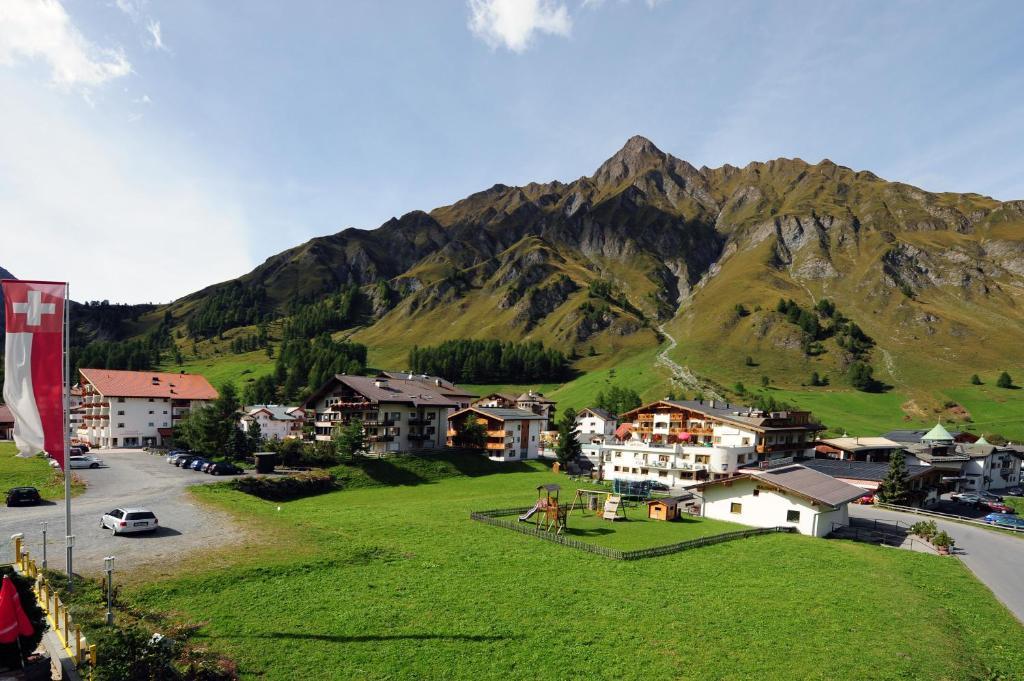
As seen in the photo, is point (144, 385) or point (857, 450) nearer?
point (857, 450)

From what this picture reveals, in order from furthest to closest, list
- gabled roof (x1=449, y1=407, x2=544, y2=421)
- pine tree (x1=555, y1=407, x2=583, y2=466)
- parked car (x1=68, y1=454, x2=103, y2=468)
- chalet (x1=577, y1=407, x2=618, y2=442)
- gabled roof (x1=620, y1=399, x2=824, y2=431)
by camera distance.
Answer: chalet (x1=577, y1=407, x2=618, y2=442) → pine tree (x1=555, y1=407, x2=583, y2=466) → gabled roof (x1=449, y1=407, x2=544, y2=421) → gabled roof (x1=620, y1=399, x2=824, y2=431) → parked car (x1=68, y1=454, x2=103, y2=468)

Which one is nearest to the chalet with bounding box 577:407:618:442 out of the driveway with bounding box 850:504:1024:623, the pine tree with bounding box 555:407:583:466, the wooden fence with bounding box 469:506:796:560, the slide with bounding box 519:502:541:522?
the pine tree with bounding box 555:407:583:466

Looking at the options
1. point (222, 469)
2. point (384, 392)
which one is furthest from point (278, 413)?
point (222, 469)

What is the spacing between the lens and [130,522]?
3591 centimetres

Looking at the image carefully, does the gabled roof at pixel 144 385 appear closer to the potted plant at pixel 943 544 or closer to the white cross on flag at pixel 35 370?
the white cross on flag at pixel 35 370

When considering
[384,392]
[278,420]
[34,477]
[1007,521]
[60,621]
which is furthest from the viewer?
[278,420]

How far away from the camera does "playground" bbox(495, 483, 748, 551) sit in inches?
1736

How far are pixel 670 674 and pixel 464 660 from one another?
794cm

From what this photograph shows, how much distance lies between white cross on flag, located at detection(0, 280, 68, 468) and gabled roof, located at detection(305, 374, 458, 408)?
6159 centimetres

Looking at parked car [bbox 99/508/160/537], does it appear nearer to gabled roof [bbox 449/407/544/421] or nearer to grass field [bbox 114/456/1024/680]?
grass field [bbox 114/456/1024/680]

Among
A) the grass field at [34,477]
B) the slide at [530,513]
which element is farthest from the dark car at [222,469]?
the slide at [530,513]

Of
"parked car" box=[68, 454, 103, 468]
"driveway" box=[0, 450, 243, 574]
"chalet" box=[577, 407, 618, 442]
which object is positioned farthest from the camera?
"chalet" box=[577, 407, 618, 442]

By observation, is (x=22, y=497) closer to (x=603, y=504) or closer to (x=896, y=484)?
(x=603, y=504)

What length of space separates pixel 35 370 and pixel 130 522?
57.5 feet
